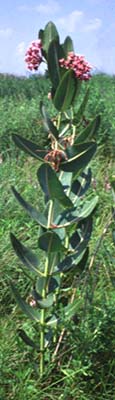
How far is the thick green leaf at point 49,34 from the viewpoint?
2291 mm

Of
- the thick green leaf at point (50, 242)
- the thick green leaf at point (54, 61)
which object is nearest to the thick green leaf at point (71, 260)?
the thick green leaf at point (50, 242)

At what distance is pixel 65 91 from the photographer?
2186mm

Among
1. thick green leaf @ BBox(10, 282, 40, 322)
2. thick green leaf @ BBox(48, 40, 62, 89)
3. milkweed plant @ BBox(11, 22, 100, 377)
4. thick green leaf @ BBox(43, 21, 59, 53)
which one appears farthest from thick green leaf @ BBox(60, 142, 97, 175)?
thick green leaf @ BBox(10, 282, 40, 322)

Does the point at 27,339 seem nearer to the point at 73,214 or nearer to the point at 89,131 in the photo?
the point at 73,214

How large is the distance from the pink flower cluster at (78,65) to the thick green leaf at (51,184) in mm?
279

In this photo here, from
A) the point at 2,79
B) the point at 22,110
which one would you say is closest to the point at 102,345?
the point at 22,110

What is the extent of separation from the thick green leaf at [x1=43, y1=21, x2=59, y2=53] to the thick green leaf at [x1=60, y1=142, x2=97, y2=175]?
1.12 ft

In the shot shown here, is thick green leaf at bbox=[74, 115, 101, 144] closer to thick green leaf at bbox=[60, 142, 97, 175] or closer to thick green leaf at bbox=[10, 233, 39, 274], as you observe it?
thick green leaf at bbox=[60, 142, 97, 175]

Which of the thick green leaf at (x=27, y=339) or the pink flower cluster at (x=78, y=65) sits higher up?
the pink flower cluster at (x=78, y=65)

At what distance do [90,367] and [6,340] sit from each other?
332mm

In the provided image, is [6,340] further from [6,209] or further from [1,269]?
[6,209]

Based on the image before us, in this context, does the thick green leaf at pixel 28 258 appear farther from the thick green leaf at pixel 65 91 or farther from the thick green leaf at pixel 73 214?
the thick green leaf at pixel 65 91

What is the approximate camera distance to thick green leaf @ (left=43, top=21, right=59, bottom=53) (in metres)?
2.29

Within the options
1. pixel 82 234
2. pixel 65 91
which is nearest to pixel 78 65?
pixel 65 91
